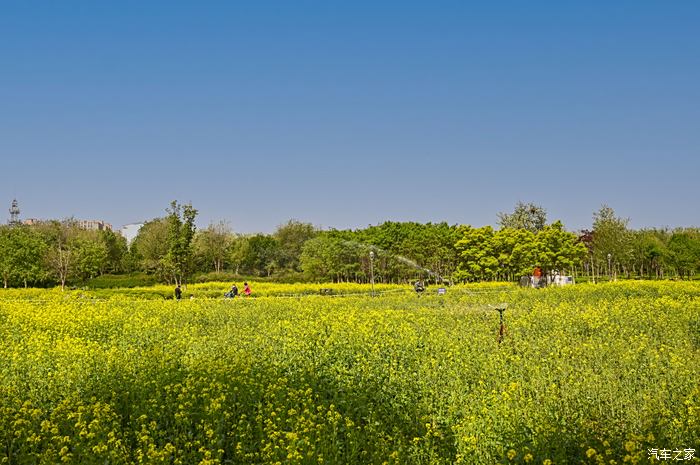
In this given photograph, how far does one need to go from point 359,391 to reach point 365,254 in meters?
55.9

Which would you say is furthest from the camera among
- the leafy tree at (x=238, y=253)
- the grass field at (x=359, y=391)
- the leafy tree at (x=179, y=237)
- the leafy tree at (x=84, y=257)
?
the leafy tree at (x=238, y=253)

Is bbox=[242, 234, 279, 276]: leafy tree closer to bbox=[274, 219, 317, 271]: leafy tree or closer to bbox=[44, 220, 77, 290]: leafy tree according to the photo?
bbox=[274, 219, 317, 271]: leafy tree

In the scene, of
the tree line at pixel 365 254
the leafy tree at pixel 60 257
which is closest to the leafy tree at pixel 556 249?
the tree line at pixel 365 254

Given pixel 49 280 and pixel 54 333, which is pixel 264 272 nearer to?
pixel 49 280

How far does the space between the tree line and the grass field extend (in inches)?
1402

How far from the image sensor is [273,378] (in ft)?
32.2

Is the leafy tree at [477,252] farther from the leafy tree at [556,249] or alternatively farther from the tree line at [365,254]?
the leafy tree at [556,249]

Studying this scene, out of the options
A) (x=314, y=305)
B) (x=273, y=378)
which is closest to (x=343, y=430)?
(x=273, y=378)

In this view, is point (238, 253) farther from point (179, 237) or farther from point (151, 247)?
point (179, 237)

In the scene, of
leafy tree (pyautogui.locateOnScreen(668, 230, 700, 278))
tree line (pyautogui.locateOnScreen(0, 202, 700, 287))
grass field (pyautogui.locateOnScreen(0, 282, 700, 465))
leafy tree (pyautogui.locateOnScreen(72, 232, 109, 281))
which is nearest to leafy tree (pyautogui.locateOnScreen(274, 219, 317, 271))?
tree line (pyautogui.locateOnScreen(0, 202, 700, 287))

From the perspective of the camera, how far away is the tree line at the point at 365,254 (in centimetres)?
5703

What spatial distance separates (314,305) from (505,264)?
143ft

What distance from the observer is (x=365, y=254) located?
65.5 meters

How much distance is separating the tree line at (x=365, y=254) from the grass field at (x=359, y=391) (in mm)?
35619
